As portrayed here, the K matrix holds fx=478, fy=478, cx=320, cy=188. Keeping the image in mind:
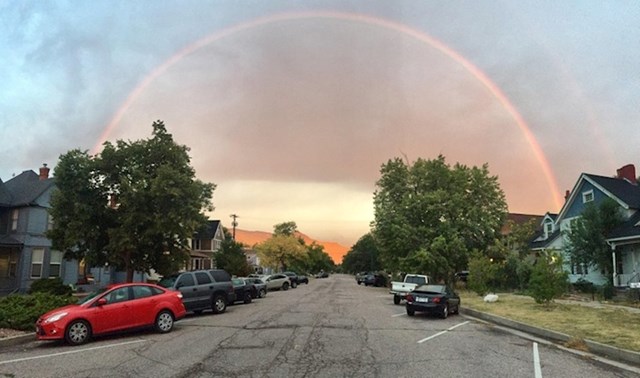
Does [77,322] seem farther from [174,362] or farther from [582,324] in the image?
[582,324]

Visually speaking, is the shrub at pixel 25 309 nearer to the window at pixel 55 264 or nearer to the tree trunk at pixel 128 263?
the tree trunk at pixel 128 263

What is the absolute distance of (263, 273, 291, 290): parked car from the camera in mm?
46250

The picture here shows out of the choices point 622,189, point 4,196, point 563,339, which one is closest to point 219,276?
point 563,339

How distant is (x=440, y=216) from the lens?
40719mm

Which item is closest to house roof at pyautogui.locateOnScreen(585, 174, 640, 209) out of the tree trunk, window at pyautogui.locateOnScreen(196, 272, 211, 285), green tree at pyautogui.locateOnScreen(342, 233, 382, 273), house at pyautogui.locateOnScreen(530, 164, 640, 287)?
house at pyautogui.locateOnScreen(530, 164, 640, 287)

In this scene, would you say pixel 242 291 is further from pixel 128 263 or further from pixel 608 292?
pixel 608 292

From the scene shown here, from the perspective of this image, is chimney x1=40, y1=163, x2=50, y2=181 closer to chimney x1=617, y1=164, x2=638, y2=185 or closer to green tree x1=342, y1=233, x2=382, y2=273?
chimney x1=617, y1=164, x2=638, y2=185

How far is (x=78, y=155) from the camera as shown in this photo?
79.8 feet

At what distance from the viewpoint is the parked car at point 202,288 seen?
19453mm

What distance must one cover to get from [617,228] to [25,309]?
32388 millimetres

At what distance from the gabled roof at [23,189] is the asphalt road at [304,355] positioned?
78.5 ft

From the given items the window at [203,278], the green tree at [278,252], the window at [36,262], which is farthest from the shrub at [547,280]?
the green tree at [278,252]

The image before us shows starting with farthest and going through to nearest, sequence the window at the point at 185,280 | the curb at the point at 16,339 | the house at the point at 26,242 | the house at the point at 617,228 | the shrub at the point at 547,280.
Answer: the house at the point at 26,242 → the house at the point at 617,228 → the shrub at the point at 547,280 → the window at the point at 185,280 → the curb at the point at 16,339

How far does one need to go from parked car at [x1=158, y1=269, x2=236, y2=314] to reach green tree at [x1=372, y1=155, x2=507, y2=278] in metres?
19.1
